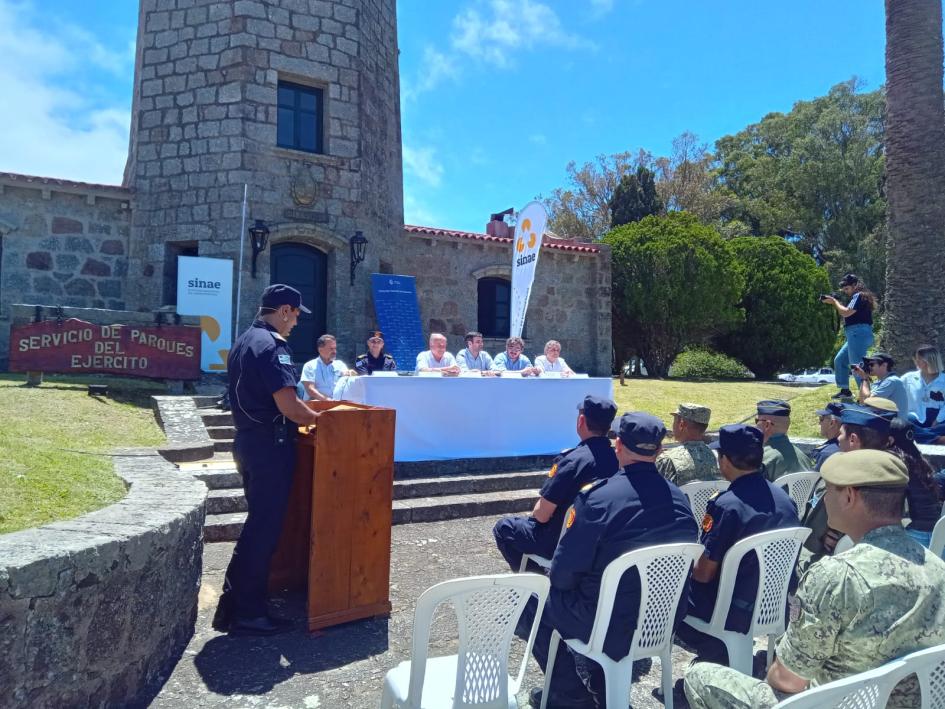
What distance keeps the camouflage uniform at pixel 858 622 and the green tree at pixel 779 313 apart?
25934 millimetres

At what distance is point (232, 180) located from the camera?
11.8m

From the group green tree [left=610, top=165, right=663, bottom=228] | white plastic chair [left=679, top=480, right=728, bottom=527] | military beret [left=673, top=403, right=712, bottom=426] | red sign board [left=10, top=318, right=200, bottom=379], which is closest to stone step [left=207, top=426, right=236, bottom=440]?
red sign board [left=10, top=318, right=200, bottom=379]

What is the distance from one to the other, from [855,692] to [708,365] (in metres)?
26.5

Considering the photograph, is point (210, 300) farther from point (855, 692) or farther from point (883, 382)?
point (855, 692)

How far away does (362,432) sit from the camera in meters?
4.04

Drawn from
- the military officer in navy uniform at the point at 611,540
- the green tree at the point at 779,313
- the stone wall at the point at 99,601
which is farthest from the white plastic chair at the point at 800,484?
the green tree at the point at 779,313

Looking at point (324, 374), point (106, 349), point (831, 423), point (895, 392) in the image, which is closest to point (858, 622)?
point (831, 423)

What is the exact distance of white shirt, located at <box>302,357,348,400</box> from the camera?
809 cm

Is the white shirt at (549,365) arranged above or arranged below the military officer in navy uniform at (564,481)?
above

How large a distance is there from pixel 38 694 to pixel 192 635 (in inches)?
51.2

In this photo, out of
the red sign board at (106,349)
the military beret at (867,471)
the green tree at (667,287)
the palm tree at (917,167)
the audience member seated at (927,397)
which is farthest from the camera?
the green tree at (667,287)

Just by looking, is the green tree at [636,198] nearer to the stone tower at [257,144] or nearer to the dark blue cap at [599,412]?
the stone tower at [257,144]

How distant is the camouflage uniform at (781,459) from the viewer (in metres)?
4.73

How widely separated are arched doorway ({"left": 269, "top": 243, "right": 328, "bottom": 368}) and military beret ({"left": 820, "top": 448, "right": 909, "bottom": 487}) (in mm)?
10958
